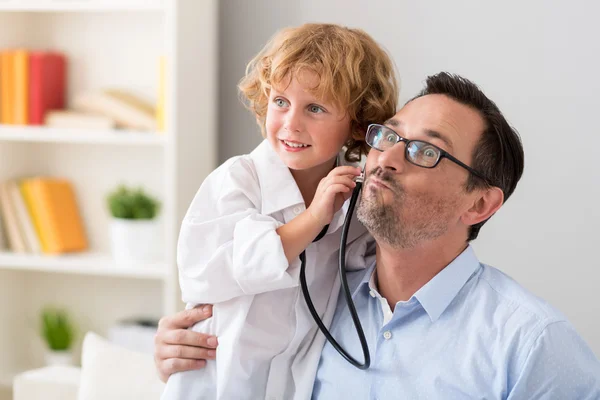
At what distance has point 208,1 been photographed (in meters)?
2.83

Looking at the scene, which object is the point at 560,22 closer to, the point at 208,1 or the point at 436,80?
the point at 436,80

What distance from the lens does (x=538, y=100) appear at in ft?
8.38

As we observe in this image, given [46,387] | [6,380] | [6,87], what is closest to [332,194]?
[46,387]

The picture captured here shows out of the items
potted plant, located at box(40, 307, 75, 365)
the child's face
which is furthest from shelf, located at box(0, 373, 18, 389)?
the child's face

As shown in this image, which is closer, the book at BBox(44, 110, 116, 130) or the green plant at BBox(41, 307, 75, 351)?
the book at BBox(44, 110, 116, 130)

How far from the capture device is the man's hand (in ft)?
5.57

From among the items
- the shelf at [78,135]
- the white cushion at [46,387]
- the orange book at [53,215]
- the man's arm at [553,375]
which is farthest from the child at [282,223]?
the orange book at [53,215]

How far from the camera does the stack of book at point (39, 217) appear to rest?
314 cm

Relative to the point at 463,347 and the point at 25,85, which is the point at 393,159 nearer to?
the point at 463,347

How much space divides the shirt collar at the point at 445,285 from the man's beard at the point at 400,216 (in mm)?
76

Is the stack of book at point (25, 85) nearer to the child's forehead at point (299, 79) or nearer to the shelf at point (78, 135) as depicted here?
the shelf at point (78, 135)

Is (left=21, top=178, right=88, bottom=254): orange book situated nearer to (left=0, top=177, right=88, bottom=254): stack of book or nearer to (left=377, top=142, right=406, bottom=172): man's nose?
(left=0, top=177, right=88, bottom=254): stack of book

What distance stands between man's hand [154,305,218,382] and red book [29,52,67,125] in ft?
5.28

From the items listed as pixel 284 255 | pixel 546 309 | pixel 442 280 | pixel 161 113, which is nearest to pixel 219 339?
pixel 284 255
